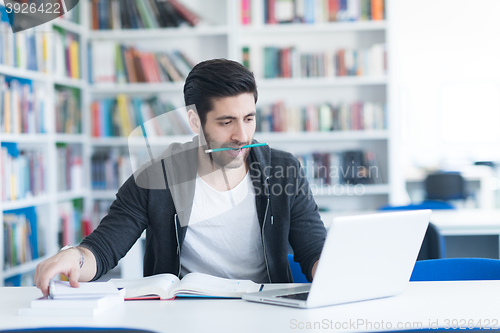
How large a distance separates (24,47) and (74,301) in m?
2.23

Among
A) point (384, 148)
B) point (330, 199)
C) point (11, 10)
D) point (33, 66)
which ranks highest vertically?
point (11, 10)

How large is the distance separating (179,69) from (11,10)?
1.16 meters

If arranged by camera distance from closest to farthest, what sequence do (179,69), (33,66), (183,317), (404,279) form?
(183,317), (404,279), (33,66), (179,69)

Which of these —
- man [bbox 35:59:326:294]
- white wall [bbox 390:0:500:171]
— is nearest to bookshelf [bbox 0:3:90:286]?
man [bbox 35:59:326:294]

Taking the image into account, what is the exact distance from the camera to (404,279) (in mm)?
1190

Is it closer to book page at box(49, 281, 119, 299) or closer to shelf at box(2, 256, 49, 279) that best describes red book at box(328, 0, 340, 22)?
shelf at box(2, 256, 49, 279)

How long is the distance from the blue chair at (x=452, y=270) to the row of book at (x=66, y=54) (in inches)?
103

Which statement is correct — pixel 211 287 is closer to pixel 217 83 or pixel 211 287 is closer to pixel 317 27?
pixel 217 83

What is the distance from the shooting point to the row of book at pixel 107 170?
12.1 ft

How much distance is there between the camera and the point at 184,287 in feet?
3.94

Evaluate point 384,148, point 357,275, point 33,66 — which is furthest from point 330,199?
point 357,275

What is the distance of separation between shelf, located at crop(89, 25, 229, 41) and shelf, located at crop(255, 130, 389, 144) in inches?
29.6

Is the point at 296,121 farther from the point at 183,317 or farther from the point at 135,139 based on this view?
the point at 183,317

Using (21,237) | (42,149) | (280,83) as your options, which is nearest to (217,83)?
(21,237)
